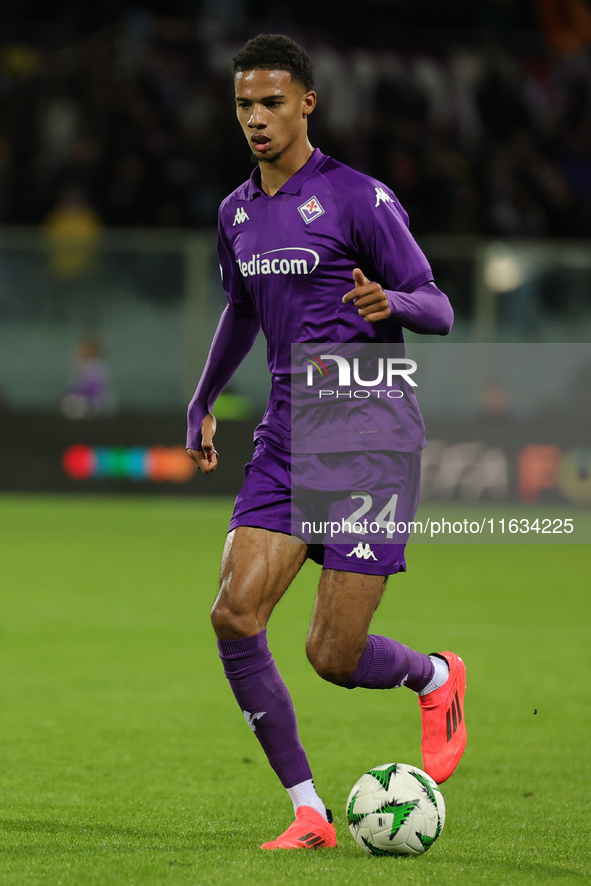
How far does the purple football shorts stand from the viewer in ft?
12.8

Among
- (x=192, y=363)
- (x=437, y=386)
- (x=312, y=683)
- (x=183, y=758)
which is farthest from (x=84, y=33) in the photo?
(x=183, y=758)

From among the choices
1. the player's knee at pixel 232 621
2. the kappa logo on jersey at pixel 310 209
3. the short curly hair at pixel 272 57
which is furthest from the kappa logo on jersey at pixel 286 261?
the player's knee at pixel 232 621

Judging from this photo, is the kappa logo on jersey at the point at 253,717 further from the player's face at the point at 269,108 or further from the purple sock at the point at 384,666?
the player's face at the point at 269,108

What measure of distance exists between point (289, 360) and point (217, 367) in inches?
19.6

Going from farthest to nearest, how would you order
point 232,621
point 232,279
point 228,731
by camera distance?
point 228,731 → point 232,279 → point 232,621

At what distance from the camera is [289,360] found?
401 centimetres

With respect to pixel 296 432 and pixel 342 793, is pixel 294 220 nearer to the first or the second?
pixel 296 432

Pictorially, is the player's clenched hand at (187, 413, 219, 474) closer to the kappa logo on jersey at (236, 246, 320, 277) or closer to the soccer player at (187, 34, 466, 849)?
the soccer player at (187, 34, 466, 849)

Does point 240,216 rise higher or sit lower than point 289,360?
higher

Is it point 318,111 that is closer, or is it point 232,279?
point 232,279

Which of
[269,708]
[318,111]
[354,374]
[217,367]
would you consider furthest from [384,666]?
[318,111]

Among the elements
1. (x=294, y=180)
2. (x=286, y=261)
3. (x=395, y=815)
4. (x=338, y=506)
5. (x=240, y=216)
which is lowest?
(x=395, y=815)

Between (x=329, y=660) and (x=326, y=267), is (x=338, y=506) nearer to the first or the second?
(x=329, y=660)

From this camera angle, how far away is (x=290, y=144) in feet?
13.2
